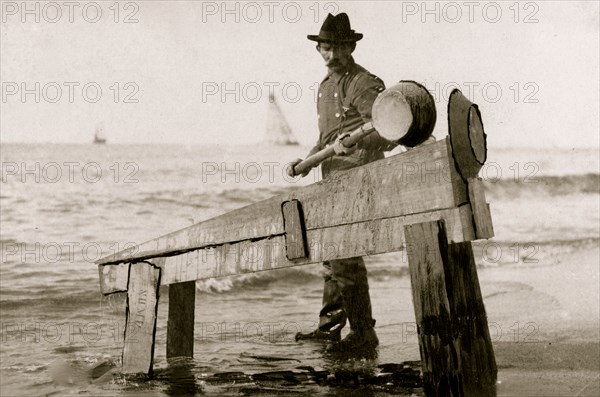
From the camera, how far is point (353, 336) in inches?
208

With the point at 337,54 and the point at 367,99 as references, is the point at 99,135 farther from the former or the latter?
the point at 367,99

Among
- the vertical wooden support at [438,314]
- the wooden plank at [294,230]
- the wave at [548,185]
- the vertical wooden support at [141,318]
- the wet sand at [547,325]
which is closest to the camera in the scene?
the vertical wooden support at [438,314]

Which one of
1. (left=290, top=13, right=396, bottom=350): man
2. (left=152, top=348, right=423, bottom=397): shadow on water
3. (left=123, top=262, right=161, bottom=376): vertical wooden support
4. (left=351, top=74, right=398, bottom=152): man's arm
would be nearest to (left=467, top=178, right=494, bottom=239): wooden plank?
(left=152, top=348, right=423, bottom=397): shadow on water

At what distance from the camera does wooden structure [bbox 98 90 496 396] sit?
10.5 feet

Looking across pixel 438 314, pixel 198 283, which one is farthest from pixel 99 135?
pixel 438 314

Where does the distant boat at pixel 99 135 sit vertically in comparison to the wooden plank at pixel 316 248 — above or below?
above

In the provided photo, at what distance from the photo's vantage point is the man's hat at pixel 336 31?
215 inches

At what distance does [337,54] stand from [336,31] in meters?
0.18

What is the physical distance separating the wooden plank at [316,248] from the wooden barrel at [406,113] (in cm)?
38

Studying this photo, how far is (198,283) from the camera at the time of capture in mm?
11031

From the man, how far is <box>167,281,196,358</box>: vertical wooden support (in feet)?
3.49

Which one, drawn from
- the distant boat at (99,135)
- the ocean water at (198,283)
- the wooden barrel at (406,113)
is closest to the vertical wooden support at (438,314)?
the wooden barrel at (406,113)

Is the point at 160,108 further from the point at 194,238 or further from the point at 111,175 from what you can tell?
the point at 194,238

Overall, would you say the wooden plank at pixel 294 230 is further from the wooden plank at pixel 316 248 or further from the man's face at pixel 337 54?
the man's face at pixel 337 54
